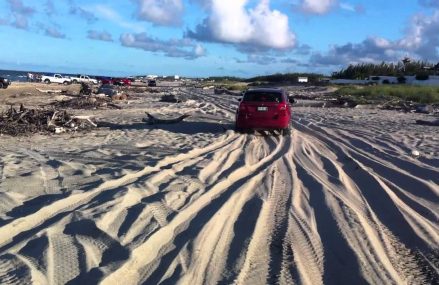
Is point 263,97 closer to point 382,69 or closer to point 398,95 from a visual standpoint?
point 398,95

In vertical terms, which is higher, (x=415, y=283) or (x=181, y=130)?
(x=415, y=283)

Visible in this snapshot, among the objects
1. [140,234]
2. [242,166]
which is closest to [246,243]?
[140,234]

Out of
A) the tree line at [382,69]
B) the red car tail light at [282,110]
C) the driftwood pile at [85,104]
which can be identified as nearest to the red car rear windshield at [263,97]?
the red car tail light at [282,110]

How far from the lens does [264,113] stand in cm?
1838

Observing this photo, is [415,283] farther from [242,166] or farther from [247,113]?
[247,113]

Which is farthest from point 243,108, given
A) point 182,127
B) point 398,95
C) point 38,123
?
point 398,95

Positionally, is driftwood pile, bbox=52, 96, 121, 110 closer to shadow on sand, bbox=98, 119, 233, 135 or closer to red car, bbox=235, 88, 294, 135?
shadow on sand, bbox=98, 119, 233, 135

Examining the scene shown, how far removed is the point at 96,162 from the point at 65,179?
194 centimetres

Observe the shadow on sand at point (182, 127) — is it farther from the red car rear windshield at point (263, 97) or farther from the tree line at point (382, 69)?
the tree line at point (382, 69)

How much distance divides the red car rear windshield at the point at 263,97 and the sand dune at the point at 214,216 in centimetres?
478

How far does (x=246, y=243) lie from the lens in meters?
6.05

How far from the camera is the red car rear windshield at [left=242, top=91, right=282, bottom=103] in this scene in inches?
736

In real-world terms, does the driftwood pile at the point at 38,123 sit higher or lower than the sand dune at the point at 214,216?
lower

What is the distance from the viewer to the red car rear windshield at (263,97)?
736 inches
